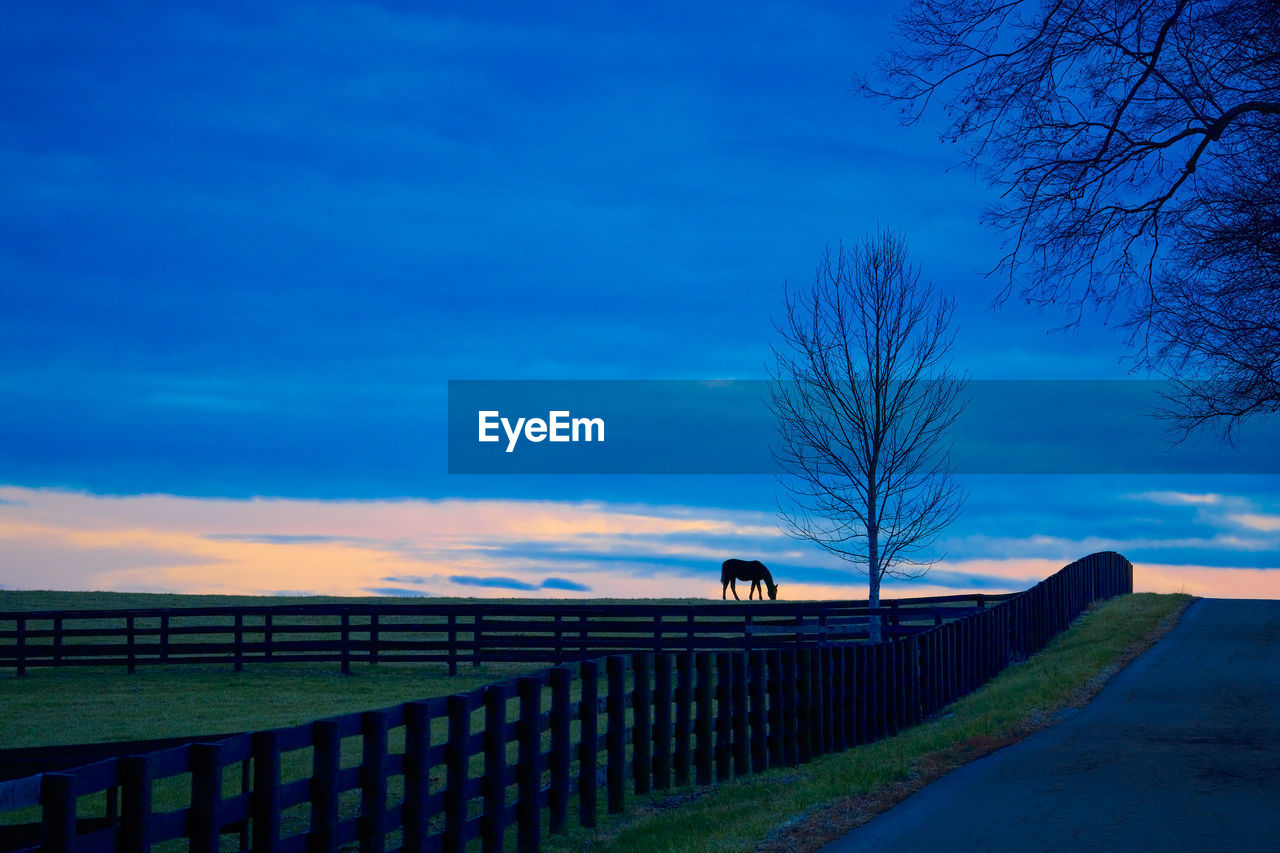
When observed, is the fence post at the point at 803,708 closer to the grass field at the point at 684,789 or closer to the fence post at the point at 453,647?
the grass field at the point at 684,789

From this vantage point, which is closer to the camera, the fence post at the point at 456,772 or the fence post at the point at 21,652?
the fence post at the point at 456,772

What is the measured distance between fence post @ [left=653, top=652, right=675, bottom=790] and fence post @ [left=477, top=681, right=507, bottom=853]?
3.28 meters

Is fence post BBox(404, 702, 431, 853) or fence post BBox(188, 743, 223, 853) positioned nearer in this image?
fence post BBox(188, 743, 223, 853)

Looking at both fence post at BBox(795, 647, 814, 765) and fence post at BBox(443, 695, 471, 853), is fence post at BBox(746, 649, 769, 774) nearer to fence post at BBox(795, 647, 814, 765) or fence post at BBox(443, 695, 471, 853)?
fence post at BBox(795, 647, 814, 765)

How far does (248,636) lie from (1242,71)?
35668 millimetres

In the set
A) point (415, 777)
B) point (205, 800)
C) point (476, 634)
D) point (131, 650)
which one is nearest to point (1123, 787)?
point (415, 777)

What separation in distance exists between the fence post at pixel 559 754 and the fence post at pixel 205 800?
14.6 feet

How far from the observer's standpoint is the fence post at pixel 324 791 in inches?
309

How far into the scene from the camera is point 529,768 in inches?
413

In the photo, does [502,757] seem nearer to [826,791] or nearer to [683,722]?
[826,791]

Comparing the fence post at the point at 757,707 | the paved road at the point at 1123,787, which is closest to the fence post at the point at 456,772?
the paved road at the point at 1123,787

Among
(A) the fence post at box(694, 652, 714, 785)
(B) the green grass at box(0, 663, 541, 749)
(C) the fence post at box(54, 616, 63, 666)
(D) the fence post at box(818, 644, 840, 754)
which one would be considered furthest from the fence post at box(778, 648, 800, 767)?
(C) the fence post at box(54, 616, 63, 666)

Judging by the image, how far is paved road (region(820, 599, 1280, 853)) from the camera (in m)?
9.25

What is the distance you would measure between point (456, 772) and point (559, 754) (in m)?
1.92
